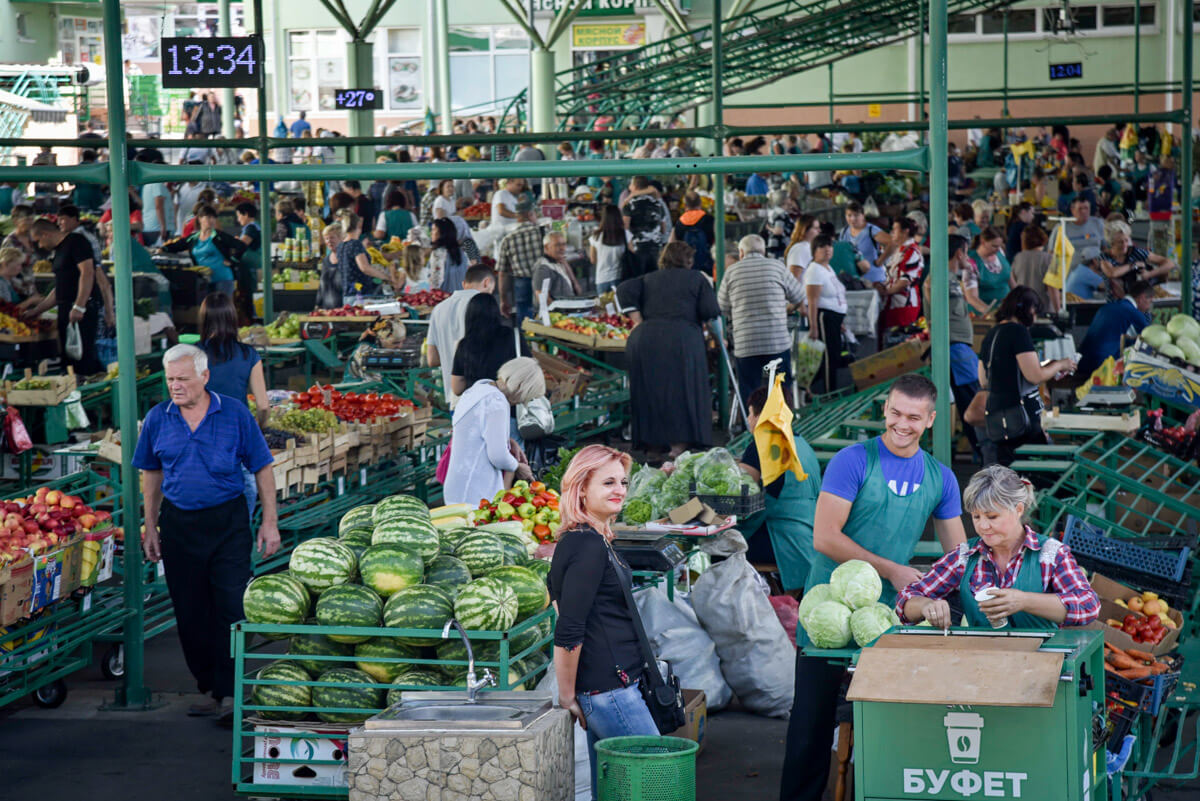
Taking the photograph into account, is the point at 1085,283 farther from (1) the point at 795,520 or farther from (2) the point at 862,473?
(2) the point at 862,473

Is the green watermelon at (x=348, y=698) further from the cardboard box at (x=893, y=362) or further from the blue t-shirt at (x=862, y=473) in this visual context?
the cardboard box at (x=893, y=362)

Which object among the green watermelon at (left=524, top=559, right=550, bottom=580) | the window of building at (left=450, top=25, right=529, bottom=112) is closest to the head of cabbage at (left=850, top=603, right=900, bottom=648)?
the green watermelon at (left=524, top=559, right=550, bottom=580)

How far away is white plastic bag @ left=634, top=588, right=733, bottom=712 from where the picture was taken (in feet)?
20.7

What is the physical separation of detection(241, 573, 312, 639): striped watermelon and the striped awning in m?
31.3

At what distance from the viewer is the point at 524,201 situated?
1666cm

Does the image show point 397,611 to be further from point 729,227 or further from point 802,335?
point 729,227

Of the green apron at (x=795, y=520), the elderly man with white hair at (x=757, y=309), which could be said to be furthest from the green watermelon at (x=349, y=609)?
the elderly man with white hair at (x=757, y=309)

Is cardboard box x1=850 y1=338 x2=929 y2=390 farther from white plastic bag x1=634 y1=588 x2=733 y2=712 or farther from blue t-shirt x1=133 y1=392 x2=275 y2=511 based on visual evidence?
blue t-shirt x1=133 y1=392 x2=275 y2=511

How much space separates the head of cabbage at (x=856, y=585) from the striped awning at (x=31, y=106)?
3234 centimetres

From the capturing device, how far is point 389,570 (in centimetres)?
522

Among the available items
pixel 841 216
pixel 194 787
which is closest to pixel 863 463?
pixel 194 787

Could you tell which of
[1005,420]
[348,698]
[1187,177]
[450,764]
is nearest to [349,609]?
[348,698]


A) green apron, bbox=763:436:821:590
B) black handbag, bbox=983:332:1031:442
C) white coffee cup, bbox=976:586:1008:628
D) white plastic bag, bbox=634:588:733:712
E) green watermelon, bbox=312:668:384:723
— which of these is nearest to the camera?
white coffee cup, bbox=976:586:1008:628

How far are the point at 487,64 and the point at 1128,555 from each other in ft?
118
